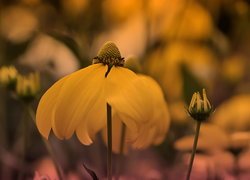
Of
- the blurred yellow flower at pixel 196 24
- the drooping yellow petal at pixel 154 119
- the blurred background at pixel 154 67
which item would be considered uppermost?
the blurred yellow flower at pixel 196 24

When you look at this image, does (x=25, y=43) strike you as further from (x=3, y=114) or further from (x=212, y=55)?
(x=212, y=55)

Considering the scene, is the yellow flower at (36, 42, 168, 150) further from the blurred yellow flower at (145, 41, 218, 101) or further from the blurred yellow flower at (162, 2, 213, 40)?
the blurred yellow flower at (162, 2, 213, 40)

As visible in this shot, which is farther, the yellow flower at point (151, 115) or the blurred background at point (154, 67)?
the blurred background at point (154, 67)

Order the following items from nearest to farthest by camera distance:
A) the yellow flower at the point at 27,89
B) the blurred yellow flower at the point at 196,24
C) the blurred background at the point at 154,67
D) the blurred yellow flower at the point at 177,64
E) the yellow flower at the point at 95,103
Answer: the yellow flower at the point at 95,103 < the yellow flower at the point at 27,89 < the blurred background at the point at 154,67 < the blurred yellow flower at the point at 177,64 < the blurred yellow flower at the point at 196,24

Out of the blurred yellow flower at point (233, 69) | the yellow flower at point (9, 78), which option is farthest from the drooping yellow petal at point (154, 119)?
the blurred yellow flower at point (233, 69)

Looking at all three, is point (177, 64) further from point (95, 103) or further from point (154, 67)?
point (95, 103)

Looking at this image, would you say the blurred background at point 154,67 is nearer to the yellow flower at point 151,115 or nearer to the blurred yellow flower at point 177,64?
the blurred yellow flower at point 177,64

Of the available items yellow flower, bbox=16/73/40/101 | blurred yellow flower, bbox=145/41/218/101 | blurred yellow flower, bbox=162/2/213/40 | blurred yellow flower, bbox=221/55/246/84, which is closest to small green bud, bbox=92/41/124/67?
yellow flower, bbox=16/73/40/101
